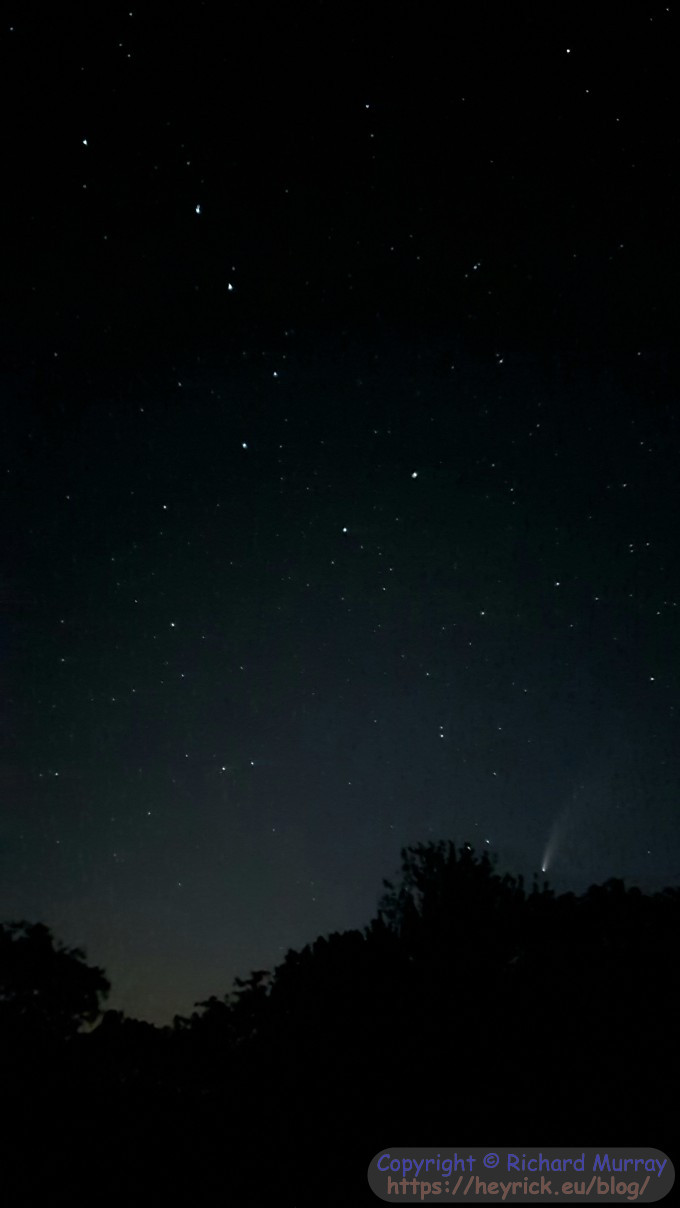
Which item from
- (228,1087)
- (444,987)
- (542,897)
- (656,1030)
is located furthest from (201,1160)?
(542,897)

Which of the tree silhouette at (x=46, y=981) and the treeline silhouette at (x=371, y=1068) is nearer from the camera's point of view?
the treeline silhouette at (x=371, y=1068)

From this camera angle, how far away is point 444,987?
34.2 ft

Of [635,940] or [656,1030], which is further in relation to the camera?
[635,940]

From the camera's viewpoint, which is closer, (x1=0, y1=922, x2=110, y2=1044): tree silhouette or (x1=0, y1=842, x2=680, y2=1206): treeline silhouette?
(x1=0, y1=842, x2=680, y2=1206): treeline silhouette

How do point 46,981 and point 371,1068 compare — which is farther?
point 46,981

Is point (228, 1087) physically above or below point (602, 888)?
below

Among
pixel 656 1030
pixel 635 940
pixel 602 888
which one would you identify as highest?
pixel 602 888

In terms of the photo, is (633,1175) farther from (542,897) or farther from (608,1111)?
(542,897)

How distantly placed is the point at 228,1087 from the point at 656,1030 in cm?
499

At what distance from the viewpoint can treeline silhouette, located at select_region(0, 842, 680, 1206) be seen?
8562 millimetres

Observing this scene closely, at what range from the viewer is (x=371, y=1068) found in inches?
374

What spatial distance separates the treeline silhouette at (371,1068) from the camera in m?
8.56

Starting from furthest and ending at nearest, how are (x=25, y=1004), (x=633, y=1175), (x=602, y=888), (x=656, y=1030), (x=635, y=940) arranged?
(x=25, y=1004), (x=602, y=888), (x=635, y=940), (x=656, y=1030), (x=633, y=1175)

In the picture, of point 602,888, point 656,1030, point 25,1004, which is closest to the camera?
point 656,1030
